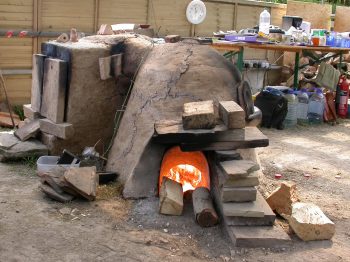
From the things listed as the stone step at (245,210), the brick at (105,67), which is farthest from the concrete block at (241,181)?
the brick at (105,67)

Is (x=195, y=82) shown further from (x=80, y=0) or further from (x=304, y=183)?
(x=80, y=0)

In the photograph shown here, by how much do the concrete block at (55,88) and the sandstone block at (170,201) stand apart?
1.89m

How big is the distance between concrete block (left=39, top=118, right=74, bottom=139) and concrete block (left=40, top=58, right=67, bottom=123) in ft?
0.19

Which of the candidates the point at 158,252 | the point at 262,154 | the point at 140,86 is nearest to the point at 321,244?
the point at 158,252

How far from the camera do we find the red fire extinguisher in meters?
11.4

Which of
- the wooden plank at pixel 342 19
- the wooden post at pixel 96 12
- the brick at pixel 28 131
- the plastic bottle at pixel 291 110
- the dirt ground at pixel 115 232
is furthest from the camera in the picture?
the wooden plank at pixel 342 19

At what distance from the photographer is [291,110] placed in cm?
1020

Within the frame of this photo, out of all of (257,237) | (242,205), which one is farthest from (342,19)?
(257,237)

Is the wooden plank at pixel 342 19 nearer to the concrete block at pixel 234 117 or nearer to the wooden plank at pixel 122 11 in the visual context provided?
the wooden plank at pixel 122 11

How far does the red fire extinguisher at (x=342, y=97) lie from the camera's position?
11380 millimetres

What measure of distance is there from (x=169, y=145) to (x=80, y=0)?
530 centimetres

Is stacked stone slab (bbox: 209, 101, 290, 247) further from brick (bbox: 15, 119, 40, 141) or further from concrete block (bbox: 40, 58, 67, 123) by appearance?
brick (bbox: 15, 119, 40, 141)

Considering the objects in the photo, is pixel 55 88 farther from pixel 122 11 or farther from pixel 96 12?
pixel 122 11

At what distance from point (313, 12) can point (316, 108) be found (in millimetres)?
4412
